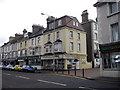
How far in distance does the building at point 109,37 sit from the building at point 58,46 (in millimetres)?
8618

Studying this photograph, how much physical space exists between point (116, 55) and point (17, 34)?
1603 inches

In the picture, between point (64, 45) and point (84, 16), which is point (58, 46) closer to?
point (64, 45)

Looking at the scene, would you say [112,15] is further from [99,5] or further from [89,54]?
[89,54]

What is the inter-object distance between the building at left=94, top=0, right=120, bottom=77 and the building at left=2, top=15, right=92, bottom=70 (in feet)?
28.3

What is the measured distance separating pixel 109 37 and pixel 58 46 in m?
14.5

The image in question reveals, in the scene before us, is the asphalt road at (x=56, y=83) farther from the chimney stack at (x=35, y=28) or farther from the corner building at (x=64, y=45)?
the chimney stack at (x=35, y=28)

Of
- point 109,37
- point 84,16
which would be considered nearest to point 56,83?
point 109,37

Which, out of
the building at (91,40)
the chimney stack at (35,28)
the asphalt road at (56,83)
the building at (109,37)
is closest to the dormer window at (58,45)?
the building at (91,40)

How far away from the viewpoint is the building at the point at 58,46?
93.1ft

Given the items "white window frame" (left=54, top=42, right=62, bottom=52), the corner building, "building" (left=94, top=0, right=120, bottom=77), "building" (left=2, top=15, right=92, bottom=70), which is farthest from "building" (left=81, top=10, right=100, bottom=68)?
"building" (left=94, top=0, right=120, bottom=77)

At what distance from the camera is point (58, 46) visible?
29.0 m

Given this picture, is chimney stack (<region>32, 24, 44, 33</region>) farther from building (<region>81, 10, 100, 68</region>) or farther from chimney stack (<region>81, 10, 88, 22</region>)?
building (<region>81, 10, 100, 68</region>)

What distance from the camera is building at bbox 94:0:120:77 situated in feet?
49.0

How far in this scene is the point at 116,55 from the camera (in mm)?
15016
